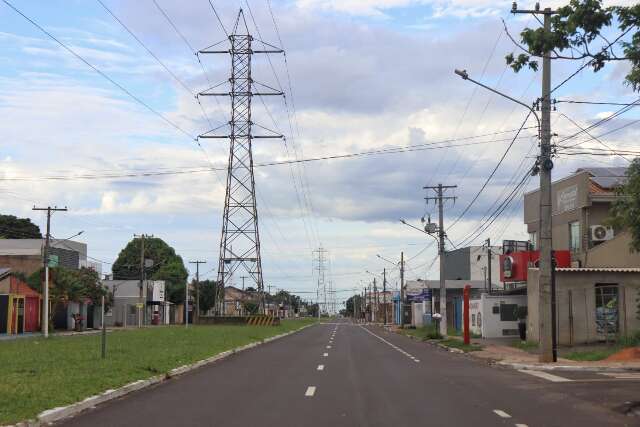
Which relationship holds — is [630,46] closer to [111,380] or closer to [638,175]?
[638,175]

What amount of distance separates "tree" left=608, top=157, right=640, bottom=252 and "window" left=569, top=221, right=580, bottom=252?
92.2 ft

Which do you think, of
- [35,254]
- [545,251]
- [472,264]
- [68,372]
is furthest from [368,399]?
[472,264]

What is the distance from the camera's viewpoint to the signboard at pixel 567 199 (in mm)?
44188

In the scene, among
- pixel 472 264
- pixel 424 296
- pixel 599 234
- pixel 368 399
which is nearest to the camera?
pixel 368 399

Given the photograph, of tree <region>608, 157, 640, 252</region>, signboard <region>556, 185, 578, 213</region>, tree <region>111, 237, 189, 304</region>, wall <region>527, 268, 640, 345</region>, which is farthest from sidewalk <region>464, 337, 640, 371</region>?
tree <region>111, 237, 189, 304</region>

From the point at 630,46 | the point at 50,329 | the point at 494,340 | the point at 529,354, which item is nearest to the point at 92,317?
the point at 50,329

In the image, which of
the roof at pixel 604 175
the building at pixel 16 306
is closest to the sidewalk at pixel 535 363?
the roof at pixel 604 175

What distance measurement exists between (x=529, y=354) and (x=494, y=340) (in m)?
12.1

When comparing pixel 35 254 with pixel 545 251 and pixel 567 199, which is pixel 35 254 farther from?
pixel 545 251

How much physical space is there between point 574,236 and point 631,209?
3011 cm

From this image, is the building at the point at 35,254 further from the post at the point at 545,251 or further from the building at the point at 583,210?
the post at the point at 545,251

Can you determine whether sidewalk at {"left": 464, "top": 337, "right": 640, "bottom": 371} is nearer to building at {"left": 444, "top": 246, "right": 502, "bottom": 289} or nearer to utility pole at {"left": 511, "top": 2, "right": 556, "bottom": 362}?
utility pole at {"left": 511, "top": 2, "right": 556, "bottom": 362}

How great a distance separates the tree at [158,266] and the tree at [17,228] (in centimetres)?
1681

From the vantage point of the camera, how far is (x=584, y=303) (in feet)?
113
